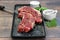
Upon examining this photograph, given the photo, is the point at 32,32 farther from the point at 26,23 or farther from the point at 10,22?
the point at 10,22

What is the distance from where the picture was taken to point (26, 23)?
110 centimetres

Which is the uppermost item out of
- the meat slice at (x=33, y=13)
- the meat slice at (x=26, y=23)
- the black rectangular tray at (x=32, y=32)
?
the meat slice at (x=33, y=13)

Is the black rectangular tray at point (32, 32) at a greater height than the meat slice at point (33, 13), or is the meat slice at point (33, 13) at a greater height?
the meat slice at point (33, 13)

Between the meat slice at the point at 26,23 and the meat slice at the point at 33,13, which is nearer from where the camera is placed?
the meat slice at the point at 26,23

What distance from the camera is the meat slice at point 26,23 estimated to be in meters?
1.05

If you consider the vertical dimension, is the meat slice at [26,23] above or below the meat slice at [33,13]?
below

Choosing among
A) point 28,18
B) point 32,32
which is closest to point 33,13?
point 28,18

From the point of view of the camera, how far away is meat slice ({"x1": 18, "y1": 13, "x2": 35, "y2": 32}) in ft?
3.45

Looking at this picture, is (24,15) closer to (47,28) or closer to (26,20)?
(26,20)

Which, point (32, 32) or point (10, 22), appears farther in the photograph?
point (10, 22)

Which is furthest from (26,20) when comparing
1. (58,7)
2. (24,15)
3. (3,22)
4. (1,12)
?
(58,7)

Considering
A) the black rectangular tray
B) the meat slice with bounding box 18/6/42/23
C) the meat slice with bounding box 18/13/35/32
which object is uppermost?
the meat slice with bounding box 18/6/42/23

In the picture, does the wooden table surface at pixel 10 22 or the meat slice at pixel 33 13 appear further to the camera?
the meat slice at pixel 33 13

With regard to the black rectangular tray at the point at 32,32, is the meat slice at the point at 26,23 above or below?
above
